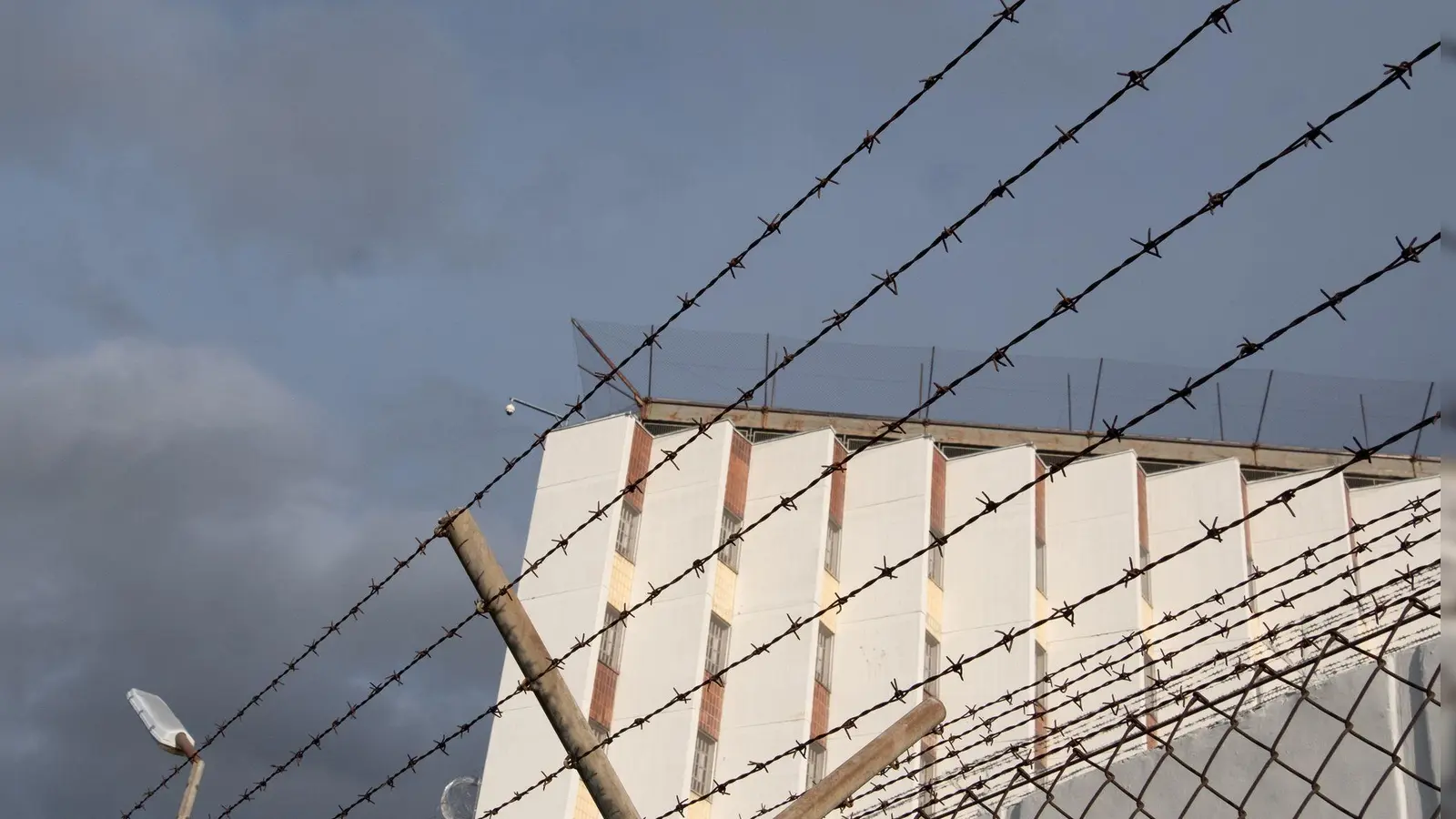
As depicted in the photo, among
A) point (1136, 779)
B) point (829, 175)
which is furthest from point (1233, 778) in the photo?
point (829, 175)

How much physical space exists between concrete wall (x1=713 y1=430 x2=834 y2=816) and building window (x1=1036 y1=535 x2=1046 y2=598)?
15.7ft

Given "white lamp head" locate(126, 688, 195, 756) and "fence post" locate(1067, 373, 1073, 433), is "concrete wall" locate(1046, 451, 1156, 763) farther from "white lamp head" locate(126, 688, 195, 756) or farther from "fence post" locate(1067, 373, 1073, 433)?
"white lamp head" locate(126, 688, 195, 756)

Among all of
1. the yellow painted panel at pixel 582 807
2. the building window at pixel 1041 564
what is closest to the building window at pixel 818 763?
the yellow painted panel at pixel 582 807

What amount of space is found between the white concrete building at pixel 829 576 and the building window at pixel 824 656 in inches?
1.5

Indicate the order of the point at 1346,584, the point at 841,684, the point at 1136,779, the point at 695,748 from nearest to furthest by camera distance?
the point at 1136,779 < the point at 695,748 < the point at 841,684 < the point at 1346,584

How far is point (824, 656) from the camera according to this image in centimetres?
2966

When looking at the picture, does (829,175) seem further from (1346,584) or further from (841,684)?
(1346,584)

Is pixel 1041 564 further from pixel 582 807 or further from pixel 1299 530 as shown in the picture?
pixel 582 807

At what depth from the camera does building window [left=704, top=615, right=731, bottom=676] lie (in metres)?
28.9

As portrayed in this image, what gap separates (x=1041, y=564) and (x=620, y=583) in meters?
8.75

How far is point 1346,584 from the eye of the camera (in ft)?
104

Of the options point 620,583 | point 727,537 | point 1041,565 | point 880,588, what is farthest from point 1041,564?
point 620,583

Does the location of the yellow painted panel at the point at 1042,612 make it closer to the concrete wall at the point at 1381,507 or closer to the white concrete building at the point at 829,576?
the white concrete building at the point at 829,576

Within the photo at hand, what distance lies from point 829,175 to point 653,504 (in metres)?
25.8
